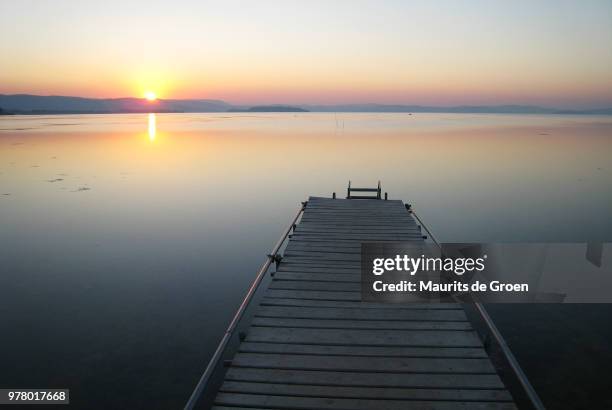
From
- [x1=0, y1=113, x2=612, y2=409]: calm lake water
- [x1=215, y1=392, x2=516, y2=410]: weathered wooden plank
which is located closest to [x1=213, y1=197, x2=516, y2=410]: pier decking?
[x1=215, y1=392, x2=516, y2=410]: weathered wooden plank

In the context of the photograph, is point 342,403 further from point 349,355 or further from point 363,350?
point 363,350

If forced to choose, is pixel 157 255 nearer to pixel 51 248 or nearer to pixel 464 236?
pixel 51 248

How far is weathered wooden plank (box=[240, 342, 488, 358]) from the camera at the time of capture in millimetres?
6449

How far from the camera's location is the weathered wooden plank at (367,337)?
6.77m

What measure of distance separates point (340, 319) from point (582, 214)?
17581 millimetres

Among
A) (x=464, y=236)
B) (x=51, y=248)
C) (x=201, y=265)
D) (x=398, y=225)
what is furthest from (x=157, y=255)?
(x=464, y=236)

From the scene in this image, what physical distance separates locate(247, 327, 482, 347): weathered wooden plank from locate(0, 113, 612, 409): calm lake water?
81.6 inches

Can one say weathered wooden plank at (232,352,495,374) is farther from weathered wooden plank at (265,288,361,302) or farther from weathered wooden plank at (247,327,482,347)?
weathered wooden plank at (265,288,361,302)

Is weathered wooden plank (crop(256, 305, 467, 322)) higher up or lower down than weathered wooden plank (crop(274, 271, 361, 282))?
lower down

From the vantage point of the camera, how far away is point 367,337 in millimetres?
6973

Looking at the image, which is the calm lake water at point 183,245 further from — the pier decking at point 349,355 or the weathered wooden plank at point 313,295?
the pier decking at point 349,355

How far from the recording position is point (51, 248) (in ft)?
48.4

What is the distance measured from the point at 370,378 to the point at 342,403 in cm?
66

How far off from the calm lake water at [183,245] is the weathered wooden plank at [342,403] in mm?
2663
